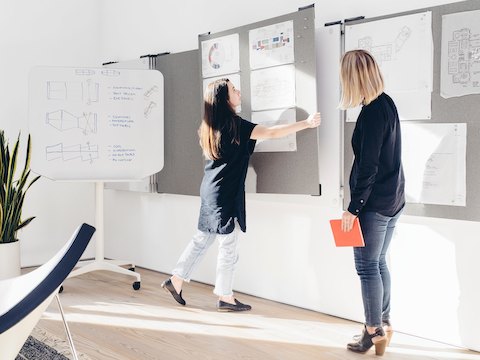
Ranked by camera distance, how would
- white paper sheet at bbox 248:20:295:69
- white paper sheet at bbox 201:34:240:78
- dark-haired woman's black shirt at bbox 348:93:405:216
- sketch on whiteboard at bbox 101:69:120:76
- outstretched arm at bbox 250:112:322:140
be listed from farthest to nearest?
sketch on whiteboard at bbox 101:69:120:76, white paper sheet at bbox 201:34:240:78, white paper sheet at bbox 248:20:295:69, outstretched arm at bbox 250:112:322:140, dark-haired woman's black shirt at bbox 348:93:405:216

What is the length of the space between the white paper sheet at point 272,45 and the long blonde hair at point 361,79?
690 mm

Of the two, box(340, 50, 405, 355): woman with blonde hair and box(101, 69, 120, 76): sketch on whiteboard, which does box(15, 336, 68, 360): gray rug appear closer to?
box(340, 50, 405, 355): woman with blonde hair

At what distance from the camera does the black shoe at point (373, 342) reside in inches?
105

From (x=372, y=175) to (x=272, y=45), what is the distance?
1.21 metres

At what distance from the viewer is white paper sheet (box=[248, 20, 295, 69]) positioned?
129 inches

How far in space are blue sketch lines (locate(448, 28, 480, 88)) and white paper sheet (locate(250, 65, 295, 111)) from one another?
92 cm

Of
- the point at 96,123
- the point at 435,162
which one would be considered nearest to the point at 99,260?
the point at 96,123

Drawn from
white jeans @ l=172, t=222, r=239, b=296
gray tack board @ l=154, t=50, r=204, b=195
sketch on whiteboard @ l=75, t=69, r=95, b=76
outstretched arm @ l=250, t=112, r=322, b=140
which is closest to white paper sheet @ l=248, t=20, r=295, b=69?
outstretched arm @ l=250, t=112, r=322, b=140

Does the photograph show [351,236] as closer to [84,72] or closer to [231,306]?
[231,306]

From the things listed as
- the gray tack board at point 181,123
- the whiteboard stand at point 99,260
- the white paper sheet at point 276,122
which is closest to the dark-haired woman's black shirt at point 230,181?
the white paper sheet at point 276,122

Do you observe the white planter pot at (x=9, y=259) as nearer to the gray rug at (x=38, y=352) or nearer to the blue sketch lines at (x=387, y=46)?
the gray rug at (x=38, y=352)

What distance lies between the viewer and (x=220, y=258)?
342cm

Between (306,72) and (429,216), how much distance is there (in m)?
1.05

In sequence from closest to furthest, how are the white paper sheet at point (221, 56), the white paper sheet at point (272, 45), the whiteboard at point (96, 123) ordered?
the white paper sheet at point (272, 45)
the white paper sheet at point (221, 56)
the whiteboard at point (96, 123)
